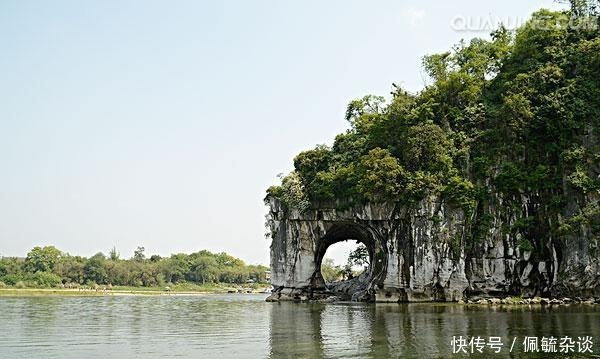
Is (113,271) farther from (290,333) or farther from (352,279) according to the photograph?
(290,333)

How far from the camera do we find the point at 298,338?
16781 mm

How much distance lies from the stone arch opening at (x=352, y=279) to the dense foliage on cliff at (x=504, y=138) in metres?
3.66

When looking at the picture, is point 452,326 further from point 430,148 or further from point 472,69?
point 472,69

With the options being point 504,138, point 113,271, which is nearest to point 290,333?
point 504,138

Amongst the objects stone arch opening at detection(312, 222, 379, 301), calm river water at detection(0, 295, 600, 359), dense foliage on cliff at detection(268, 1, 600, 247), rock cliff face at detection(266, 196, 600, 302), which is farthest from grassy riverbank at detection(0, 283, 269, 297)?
rock cliff face at detection(266, 196, 600, 302)

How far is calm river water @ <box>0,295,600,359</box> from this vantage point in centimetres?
1417

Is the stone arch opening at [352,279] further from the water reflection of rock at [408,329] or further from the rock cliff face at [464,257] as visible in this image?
the water reflection of rock at [408,329]

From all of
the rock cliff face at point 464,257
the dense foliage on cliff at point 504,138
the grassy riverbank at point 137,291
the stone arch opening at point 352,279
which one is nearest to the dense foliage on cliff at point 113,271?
the grassy riverbank at point 137,291

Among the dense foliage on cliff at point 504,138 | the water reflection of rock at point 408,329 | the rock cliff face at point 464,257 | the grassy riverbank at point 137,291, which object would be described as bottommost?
the grassy riverbank at point 137,291

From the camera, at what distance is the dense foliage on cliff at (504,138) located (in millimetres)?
31516

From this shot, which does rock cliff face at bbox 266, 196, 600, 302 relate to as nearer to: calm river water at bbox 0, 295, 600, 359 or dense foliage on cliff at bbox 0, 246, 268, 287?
calm river water at bbox 0, 295, 600, 359

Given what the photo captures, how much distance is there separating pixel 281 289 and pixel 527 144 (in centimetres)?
1912

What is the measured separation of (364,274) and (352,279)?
1.66 metres

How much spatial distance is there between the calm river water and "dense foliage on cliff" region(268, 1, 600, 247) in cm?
887
